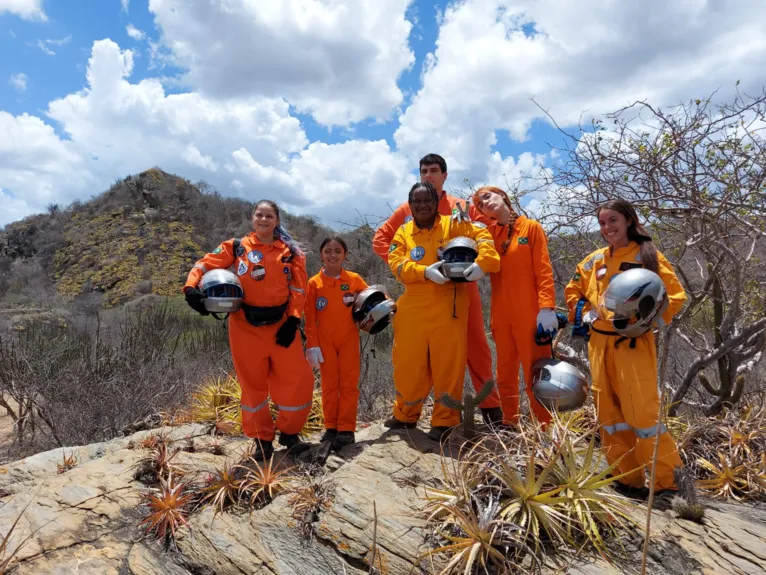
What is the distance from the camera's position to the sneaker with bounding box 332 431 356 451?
166 inches

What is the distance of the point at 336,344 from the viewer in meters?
4.38

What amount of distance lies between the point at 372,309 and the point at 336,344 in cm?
48

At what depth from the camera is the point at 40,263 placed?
22.4m

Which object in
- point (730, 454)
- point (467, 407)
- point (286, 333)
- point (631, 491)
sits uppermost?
point (286, 333)

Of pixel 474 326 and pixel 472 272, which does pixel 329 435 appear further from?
pixel 472 272

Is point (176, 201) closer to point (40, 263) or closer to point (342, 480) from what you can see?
point (40, 263)

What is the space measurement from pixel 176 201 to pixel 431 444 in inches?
968

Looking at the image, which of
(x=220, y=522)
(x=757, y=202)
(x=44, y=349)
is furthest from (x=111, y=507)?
(x=44, y=349)

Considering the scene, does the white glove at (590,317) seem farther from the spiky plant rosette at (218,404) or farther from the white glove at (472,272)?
the spiky plant rosette at (218,404)

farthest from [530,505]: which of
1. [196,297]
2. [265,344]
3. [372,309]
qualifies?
[196,297]

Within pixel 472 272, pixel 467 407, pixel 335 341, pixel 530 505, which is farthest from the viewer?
pixel 335 341

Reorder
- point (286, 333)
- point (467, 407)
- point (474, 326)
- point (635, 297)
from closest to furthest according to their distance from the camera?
point (635, 297) → point (467, 407) → point (286, 333) → point (474, 326)

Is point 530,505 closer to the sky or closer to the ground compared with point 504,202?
closer to the ground

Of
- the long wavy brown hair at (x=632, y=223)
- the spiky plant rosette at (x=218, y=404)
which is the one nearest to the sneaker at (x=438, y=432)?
the long wavy brown hair at (x=632, y=223)
